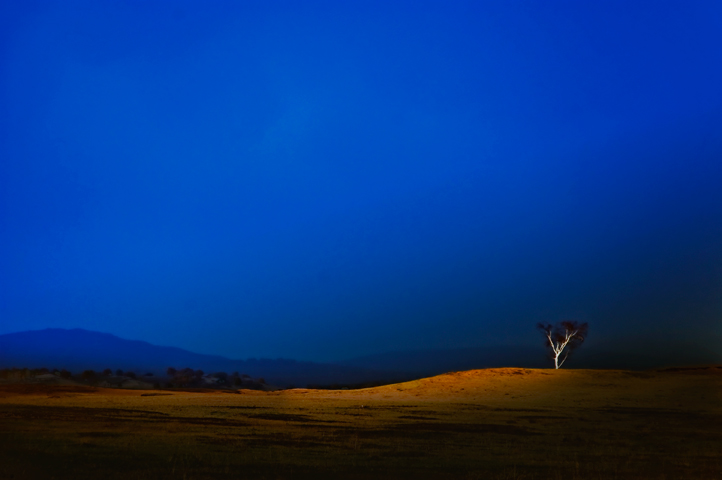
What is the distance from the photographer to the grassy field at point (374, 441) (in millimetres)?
16594

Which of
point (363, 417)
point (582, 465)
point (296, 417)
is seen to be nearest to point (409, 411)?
point (363, 417)

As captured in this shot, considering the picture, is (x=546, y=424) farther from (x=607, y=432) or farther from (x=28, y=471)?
(x=28, y=471)

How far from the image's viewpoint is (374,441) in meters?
23.4

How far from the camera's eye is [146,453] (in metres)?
18.4

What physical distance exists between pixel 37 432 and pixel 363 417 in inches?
690

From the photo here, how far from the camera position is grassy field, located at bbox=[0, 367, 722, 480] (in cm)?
1659

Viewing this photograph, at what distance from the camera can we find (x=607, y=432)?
28781mm

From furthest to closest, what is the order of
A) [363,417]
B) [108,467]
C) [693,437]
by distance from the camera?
1. [363,417]
2. [693,437]
3. [108,467]

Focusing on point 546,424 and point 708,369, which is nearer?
point 546,424

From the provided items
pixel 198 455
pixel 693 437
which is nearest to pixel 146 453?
pixel 198 455

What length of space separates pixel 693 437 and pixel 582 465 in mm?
12166

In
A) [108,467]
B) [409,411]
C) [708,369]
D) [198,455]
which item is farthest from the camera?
[708,369]

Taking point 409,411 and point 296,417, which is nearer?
point 296,417

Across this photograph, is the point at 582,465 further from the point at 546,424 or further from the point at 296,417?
the point at 296,417
